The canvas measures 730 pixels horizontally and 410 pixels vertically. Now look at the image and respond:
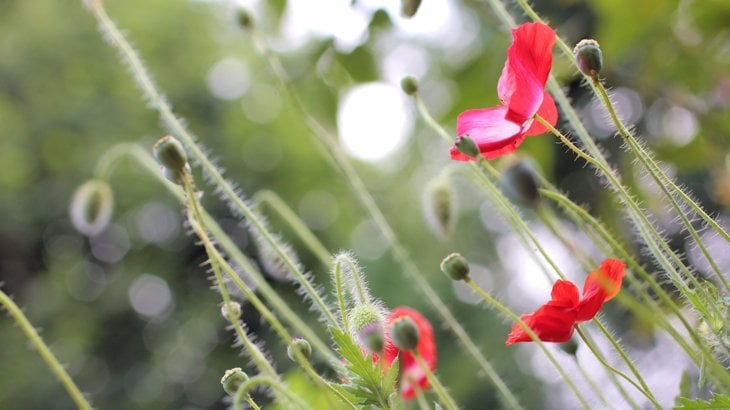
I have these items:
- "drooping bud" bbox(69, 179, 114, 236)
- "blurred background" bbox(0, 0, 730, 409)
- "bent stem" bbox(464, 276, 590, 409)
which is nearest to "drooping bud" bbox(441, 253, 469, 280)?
"bent stem" bbox(464, 276, 590, 409)

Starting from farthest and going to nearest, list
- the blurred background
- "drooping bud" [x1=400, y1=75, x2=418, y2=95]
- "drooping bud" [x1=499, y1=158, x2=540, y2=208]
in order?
1. the blurred background
2. "drooping bud" [x1=400, y1=75, x2=418, y2=95]
3. "drooping bud" [x1=499, y1=158, x2=540, y2=208]

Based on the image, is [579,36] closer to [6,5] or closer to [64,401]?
[64,401]

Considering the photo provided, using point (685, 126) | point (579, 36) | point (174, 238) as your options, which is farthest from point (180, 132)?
point (174, 238)

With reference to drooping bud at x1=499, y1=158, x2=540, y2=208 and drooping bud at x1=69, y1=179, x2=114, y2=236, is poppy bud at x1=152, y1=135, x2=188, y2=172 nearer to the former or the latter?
drooping bud at x1=499, y1=158, x2=540, y2=208

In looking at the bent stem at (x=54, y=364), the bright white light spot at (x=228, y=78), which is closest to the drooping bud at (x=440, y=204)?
the bent stem at (x=54, y=364)

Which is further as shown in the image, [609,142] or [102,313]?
[102,313]

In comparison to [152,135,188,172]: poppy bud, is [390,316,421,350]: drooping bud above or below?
below

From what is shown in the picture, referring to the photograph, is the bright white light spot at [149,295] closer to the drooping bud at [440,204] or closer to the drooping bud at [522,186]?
the drooping bud at [440,204]
